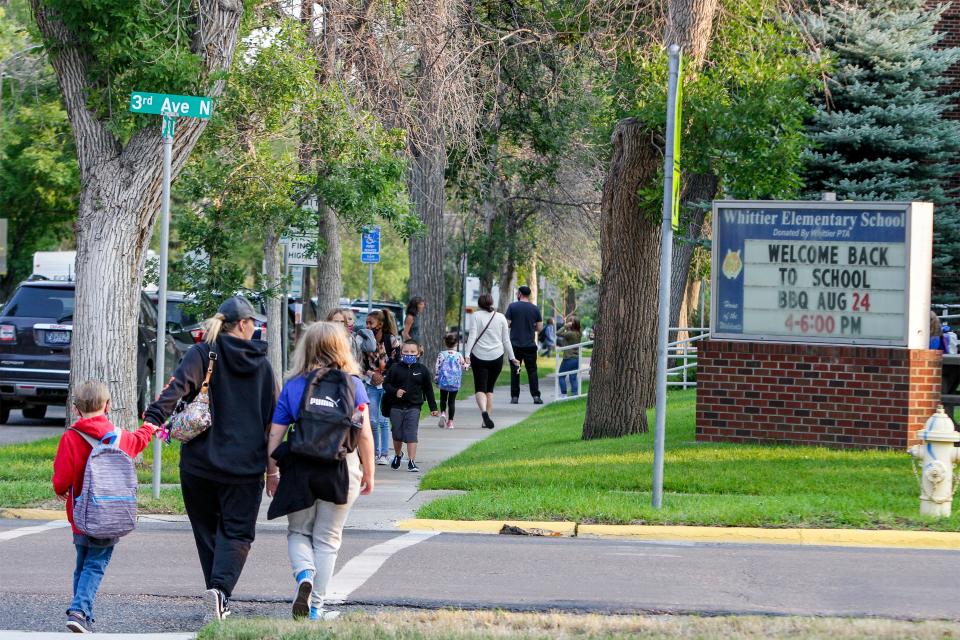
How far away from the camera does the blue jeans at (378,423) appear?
46.9ft

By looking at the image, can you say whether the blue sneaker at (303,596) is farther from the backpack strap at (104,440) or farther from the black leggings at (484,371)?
the black leggings at (484,371)

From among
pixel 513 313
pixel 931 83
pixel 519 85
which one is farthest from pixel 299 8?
pixel 931 83

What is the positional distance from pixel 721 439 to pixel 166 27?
23.7 feet

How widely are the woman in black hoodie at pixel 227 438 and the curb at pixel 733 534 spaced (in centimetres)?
384

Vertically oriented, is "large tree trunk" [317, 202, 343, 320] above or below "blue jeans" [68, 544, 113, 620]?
above

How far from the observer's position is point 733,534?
1023 cm

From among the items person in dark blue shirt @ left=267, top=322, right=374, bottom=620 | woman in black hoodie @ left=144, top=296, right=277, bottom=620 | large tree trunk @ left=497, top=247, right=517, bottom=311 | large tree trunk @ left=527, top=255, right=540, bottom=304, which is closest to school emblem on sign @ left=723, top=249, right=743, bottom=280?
person in dark blue shirt @ left=267, top=322, right=374, bottom=620

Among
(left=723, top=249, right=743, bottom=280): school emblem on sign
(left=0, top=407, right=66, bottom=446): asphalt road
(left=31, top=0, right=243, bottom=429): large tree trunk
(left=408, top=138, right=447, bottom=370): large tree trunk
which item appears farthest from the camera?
(left=408, top=138, right=447, bottom=370): large tree trunk

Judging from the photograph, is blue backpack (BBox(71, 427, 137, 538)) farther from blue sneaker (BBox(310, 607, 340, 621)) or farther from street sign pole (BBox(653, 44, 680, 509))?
street sign pole (BBox(653, 44, 680, 509))

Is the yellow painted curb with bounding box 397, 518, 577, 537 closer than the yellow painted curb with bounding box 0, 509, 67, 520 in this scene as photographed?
Yes

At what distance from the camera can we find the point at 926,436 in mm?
10727

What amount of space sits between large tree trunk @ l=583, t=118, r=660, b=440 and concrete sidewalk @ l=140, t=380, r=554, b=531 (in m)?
2.01

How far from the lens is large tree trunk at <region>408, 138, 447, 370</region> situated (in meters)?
24.2

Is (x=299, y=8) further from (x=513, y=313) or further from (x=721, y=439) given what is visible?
(x=721, y=439)
